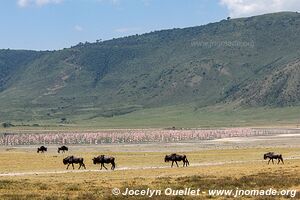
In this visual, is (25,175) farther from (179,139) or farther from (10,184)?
(179,139)

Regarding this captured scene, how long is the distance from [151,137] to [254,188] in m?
96.1

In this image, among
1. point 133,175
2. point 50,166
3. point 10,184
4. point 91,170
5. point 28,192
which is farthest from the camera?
point 50,166

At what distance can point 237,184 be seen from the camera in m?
34.2

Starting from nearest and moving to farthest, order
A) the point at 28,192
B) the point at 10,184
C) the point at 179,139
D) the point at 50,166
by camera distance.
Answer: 1. the point at 28,192
2. the point at 10,184
3. the point at 50,166
4. the point at 179,139

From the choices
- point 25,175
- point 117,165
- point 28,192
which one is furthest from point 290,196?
point 117,165
